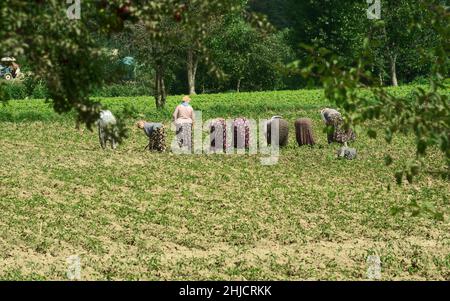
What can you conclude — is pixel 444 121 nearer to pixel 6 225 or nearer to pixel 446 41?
pixel 446 41

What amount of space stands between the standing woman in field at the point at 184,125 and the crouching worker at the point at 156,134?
1.98 ft

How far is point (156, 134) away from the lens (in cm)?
2902

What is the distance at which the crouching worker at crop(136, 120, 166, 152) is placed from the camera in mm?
28906

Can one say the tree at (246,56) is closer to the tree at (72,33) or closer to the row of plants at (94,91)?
the row of plants at (94,91)

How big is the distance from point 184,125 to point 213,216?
10517 mm

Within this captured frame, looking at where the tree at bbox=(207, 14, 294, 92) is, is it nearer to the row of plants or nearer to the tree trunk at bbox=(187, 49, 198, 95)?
the tree trunk at bbox=(187, 49, 198, 95)

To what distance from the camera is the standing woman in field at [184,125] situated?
96.6 feet

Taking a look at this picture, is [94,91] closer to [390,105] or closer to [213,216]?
[213,216]

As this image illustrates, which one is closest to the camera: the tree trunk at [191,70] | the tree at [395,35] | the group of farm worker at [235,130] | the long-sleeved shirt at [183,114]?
the group of farm worker at [235,130]

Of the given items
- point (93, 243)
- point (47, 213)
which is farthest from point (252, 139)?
point (93, 243)

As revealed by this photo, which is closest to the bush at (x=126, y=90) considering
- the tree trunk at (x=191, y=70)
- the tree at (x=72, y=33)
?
the tree trunk at (x=191, y=70)

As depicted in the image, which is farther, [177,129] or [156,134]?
Result: [177,129]

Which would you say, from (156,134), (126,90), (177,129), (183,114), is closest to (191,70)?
(126,90)

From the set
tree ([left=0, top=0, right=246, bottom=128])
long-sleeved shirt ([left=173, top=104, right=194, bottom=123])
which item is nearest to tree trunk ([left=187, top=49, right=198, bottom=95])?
long-sleeved shirt ([left=173, top=104, right=194, bottom=123])
